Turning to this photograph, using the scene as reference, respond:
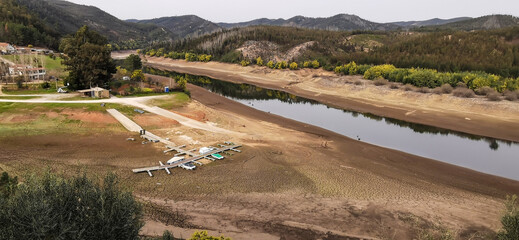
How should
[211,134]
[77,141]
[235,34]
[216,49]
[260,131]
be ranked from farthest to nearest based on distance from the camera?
[235,34]
[216,49]
[260,131]
[211,134]
[77,141]

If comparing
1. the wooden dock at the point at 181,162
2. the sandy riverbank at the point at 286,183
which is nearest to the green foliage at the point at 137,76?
the sandy riverbank at the point at 286,183

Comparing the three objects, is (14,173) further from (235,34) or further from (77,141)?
(235,34)

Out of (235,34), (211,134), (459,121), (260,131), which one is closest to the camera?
(211,134)

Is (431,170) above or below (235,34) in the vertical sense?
below

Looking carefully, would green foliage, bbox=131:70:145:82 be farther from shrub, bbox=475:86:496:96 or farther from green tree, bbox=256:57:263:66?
shrub, bbox=475:86:496:96

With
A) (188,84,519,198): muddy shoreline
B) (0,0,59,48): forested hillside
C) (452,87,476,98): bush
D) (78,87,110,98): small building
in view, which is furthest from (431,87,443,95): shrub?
(0,0,59,48): forested hillside

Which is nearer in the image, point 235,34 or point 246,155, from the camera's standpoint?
point 246,155

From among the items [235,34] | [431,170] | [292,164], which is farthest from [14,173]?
[235,34]
